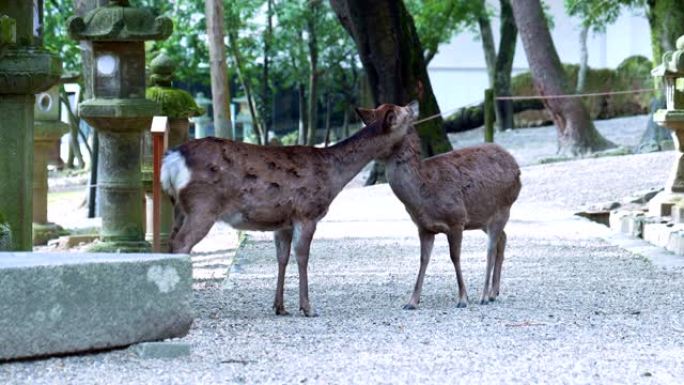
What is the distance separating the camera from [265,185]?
29.4ft

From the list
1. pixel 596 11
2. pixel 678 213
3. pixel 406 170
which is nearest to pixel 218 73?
pixel 678 213

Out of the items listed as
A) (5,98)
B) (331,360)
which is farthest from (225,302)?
(331,360)

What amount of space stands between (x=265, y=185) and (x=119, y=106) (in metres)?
2.89

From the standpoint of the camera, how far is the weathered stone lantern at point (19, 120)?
29.7 feet

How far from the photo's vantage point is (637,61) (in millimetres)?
40094

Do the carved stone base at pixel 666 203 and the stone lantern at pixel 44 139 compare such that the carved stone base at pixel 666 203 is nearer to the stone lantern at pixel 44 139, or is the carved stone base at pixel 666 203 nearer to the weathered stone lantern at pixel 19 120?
the stone lantern at pixel 44 139

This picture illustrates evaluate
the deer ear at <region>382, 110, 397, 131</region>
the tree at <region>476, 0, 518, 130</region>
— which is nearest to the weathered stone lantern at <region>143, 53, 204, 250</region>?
the deer ear at <region>382, 110, 397, 131</region>

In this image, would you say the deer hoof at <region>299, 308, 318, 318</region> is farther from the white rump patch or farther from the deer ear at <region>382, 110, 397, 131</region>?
the deer ear at <region>382, 110, 397, 131</region>

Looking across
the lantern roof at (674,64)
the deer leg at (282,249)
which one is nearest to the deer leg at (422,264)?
the deer leg at (282,249)

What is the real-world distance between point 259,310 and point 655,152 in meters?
15.7

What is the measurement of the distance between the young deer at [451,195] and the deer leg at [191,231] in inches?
58.2

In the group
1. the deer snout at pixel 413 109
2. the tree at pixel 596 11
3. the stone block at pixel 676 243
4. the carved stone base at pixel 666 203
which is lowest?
the stone block at pixel 676 243

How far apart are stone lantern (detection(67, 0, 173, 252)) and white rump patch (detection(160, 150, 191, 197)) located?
2.75 m

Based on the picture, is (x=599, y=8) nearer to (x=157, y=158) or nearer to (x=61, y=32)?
(x=61, y=32)
